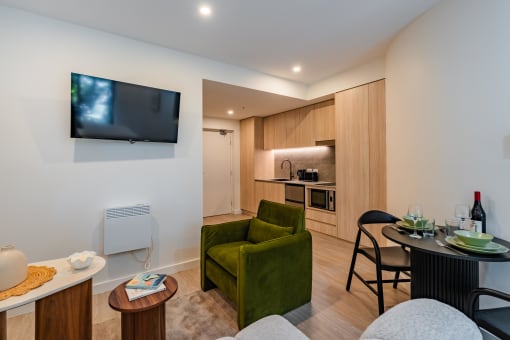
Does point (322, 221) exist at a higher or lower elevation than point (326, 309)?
higher

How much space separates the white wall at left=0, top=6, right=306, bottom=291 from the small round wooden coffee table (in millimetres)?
1203

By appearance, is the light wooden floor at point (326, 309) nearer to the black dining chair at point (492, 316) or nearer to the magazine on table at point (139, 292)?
the magazine on table at point (139, 292)

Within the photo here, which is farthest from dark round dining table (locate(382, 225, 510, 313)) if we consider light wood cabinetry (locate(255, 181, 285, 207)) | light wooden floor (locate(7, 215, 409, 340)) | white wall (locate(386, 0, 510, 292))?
light wood cabinetry (locate(255, 181, 285, 207))

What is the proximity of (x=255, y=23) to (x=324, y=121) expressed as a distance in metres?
2.43

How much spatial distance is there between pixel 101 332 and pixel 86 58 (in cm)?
248

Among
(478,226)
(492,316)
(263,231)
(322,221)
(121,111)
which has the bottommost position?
(322,221)

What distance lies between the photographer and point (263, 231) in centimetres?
239

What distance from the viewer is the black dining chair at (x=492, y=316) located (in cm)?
113

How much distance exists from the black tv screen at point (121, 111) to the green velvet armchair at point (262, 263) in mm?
1256

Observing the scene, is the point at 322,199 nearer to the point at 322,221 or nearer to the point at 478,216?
the point at 322,221

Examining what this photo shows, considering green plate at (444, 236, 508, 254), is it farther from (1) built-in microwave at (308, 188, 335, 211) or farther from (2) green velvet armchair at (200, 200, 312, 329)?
(1) built-in microwave at (308, 188, 335, 211)

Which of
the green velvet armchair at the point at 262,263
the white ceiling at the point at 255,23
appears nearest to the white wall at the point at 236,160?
the white ceiling at the point at 255,23

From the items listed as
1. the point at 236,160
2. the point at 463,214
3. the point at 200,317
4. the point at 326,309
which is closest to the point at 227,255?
the point at 200,317

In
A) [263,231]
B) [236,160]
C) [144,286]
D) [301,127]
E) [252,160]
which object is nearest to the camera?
[144,286]
